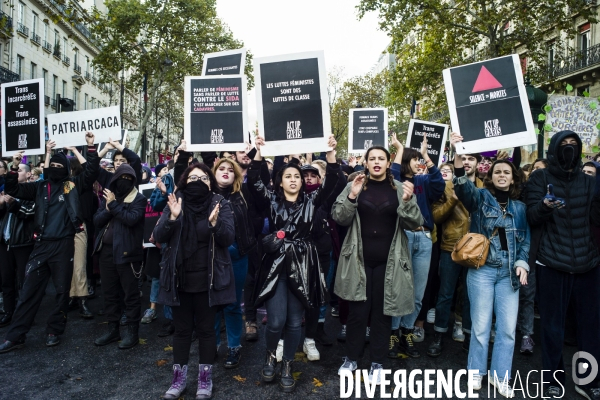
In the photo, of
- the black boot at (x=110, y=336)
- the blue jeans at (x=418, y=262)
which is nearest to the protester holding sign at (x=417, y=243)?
the blue jeans at (x=418, y=262)

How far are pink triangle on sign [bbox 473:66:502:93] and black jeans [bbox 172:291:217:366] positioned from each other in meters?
3.38

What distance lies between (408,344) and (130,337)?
123 inches

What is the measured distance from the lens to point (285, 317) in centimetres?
440

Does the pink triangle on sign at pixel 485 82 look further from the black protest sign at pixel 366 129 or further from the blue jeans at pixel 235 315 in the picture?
the black protest sign at pixel 366 129

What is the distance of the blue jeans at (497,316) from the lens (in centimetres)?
421

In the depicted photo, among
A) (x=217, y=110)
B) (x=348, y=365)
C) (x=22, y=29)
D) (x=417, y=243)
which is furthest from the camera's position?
(x=22, y=29)

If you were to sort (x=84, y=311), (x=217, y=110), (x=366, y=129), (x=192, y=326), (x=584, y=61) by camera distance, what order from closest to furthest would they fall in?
(x=192, y=326)
(x=217, y=110)
(x=84, y=311)
(x=366, y=129)
(x=584, y=61)

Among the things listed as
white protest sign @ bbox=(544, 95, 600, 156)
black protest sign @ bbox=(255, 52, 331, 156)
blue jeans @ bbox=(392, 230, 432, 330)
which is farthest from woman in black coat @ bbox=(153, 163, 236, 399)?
white protest sign @ bbox=(544, 95, 600, 156)

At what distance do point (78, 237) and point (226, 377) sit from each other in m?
3.10

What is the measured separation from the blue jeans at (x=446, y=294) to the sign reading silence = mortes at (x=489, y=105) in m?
1.47

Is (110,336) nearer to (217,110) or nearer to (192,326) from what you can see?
(192,326)

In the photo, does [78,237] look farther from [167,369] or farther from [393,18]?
[393,18]

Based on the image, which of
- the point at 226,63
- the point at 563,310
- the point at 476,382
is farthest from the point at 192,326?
the point at 226,63

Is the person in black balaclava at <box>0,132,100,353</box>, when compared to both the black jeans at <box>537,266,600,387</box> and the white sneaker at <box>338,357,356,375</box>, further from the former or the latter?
the black jeans at <box>537,266,600,387</box>
